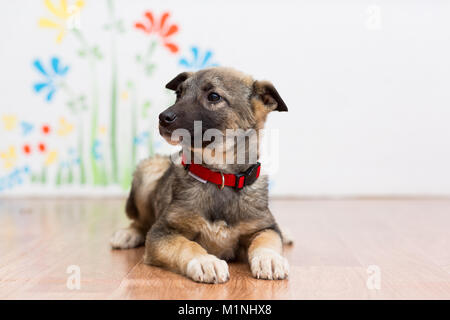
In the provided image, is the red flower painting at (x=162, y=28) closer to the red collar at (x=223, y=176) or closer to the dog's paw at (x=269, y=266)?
the red collar at (x=223, y=176)

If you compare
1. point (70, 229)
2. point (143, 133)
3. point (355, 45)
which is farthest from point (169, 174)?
point (355, 45)

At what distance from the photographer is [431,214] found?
4.29 metres

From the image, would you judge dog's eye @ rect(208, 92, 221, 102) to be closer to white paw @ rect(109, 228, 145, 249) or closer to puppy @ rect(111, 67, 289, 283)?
puppy @ rect(111, 67, 289, 283)

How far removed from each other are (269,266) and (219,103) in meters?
0.83

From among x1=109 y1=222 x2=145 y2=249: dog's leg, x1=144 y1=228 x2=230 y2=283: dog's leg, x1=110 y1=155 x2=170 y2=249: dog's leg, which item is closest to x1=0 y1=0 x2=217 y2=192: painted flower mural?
x1=110 y1=155 x2=170 y2=249: dog's leg

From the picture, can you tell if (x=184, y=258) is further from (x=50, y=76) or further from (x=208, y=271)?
(x=50, y=76)

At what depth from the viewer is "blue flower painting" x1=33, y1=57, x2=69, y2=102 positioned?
5227 millimetres

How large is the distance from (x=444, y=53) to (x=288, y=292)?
4.11m

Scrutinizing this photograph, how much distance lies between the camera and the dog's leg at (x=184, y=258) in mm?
2148

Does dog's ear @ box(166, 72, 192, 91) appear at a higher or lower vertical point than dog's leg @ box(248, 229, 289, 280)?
higher

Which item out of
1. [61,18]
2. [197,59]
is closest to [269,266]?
[197,59]

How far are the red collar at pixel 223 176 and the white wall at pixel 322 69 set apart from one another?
8.76 feet

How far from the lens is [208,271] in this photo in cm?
214

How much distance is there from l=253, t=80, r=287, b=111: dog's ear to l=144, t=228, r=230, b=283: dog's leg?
2.68 ft
